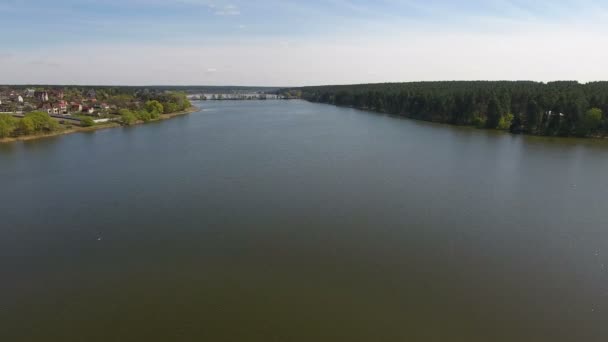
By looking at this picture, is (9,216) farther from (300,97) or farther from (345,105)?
(300,97)

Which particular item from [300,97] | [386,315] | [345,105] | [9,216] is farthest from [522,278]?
[300,97]

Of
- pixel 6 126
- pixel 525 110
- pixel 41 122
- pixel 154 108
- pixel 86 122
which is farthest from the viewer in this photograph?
pixel 154 108

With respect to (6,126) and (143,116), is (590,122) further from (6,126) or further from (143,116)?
(6,126)

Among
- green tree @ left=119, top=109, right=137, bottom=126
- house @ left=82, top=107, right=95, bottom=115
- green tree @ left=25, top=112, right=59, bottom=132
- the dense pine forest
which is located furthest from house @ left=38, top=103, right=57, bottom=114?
the dense pine forest

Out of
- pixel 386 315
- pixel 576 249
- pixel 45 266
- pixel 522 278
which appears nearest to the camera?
pixel 386 315

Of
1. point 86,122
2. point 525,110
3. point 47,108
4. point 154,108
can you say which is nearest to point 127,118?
point 86,122

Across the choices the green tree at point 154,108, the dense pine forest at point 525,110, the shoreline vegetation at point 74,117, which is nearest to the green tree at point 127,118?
the shoreline vegetation at point 74,117

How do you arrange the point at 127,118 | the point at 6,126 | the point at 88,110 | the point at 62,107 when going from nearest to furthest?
the point at 6,126 < the point at 127,118 < the point at 88,110 < the point at 62,107
